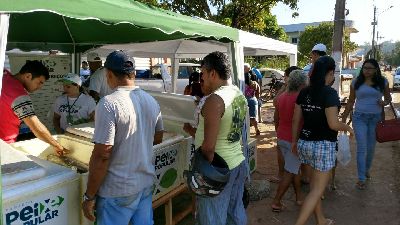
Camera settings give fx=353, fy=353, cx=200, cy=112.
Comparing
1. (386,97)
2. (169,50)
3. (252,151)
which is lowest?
(252,151)

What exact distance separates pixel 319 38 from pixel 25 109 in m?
34.6

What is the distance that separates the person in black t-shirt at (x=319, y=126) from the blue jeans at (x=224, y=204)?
35.5 inches

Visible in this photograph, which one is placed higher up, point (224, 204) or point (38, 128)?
point (38, 128)

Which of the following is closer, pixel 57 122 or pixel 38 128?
pixel 38 128

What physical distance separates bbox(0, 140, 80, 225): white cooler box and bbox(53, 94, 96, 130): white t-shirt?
4.87 feet

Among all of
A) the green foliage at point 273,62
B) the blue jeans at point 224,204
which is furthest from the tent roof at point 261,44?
the green foliage at point 273,62

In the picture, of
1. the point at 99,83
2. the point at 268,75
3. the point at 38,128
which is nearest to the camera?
the point at 38,128

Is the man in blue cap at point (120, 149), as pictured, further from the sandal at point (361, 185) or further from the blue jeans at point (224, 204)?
the sandal at point (361, 185)

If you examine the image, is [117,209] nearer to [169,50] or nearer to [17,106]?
[17,106]

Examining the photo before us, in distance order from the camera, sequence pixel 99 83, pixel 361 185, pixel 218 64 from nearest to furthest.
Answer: pixel 218 64 < pixel 361 185 < pixel 99 83

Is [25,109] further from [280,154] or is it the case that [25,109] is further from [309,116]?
[280,154]

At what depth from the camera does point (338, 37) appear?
7.36 m

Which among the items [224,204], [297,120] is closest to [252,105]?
[297,120]

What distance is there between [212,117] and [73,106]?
2353mm
